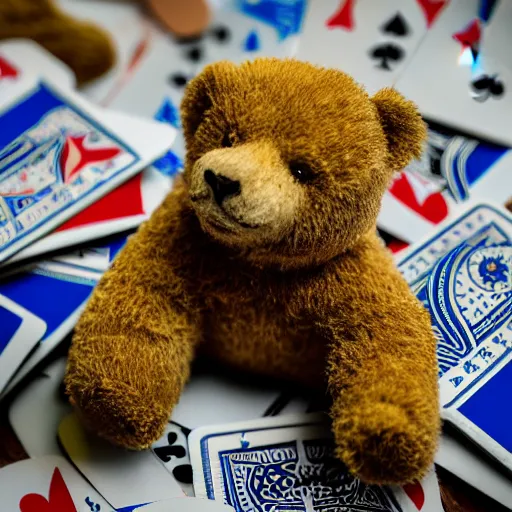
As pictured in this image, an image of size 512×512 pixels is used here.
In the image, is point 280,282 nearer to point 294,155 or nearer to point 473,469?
point 294,155

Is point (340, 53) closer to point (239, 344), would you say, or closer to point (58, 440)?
point (239, 344)

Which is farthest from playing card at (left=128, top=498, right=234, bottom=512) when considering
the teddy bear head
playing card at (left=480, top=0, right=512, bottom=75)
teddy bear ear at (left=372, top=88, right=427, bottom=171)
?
playing card at (left=480, top=0, right=512, bottom=75)

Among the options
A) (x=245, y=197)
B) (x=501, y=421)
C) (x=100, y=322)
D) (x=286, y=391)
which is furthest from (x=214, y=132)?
(x=501, y=421)

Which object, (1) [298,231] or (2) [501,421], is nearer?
(1) [298,231]

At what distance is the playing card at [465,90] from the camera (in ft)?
2.93

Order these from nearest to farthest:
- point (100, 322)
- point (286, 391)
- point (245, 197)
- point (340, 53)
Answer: point (245, 197), point (100, 322), point (286, 391), point (340, 53)

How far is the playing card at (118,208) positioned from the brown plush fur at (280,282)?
0.16m

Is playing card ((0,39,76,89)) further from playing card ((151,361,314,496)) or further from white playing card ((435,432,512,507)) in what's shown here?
white playing card ((435,432,512,507))

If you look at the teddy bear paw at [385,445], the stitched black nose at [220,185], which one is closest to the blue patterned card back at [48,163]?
the stitched black nose at [220,185]

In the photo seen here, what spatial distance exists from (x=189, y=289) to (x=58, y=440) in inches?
9.0

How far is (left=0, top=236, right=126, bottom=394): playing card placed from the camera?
2.43 ft

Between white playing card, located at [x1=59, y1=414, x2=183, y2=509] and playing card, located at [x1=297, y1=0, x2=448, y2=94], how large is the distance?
1.86 feet

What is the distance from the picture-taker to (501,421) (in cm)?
68

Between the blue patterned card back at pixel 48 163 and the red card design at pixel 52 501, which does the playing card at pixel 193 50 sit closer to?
the blue patterned card back at pixel 48 163
